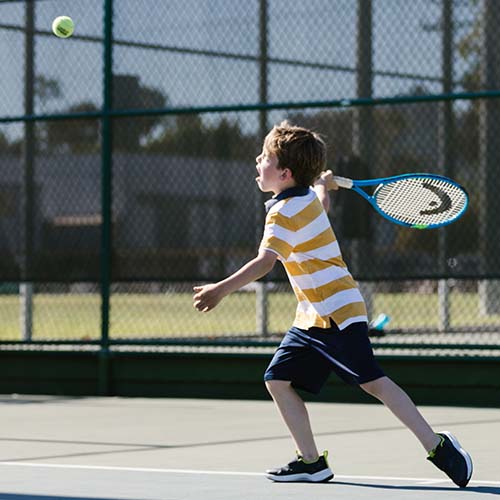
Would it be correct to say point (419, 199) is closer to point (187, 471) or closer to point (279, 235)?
point (279, 235)

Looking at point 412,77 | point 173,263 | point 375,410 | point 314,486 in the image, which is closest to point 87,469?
point 314,486

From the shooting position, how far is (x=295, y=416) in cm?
651

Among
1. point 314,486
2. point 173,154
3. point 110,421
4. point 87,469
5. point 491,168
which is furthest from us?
point 491,168

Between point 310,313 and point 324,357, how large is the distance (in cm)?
20

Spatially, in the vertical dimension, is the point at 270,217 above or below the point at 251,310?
below

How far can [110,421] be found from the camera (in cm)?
945

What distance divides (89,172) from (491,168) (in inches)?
164

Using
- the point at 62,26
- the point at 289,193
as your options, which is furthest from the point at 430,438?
the point at 62,26

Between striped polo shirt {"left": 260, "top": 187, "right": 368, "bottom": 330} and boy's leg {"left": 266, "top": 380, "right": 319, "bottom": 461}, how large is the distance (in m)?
0.29

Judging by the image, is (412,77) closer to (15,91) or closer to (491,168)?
(491,168)

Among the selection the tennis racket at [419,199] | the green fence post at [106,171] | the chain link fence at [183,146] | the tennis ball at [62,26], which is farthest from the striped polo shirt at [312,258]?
the green fence post at [106,171]

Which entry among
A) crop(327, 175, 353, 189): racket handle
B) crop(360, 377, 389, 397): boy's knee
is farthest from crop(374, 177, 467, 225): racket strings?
crop(360, 377, 389, 397): boy's knee

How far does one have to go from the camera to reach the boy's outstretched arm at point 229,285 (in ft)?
19.5

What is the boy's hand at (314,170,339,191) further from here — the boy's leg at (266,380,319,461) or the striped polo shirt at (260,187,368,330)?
the boy's leg at (266,380,319,461)
